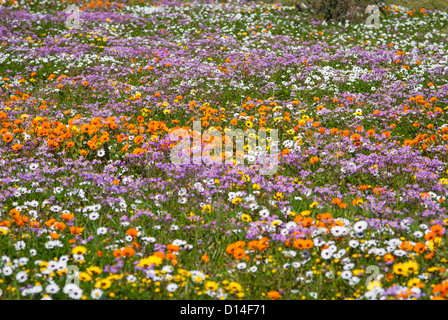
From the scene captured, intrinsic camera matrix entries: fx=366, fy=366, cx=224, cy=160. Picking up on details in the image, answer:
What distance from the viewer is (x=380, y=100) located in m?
9.41

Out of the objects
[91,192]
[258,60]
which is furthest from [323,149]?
[258,60]

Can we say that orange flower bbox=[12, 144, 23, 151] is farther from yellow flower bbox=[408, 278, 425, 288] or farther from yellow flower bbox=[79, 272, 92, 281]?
yellow flower bbox=[408, 278, 425, 288]

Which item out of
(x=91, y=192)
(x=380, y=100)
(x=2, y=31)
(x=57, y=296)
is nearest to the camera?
(x=57, y=296)

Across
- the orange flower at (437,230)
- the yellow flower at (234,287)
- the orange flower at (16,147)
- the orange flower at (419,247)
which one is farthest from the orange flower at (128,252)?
the orange flower at (16,147)

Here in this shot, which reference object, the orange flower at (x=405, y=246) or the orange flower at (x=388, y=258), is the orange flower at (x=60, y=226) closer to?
the orange flower at (x=388, y=258)

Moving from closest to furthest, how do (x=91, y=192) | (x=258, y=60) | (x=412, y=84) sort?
1. (x=91, y=192)
2. (x=412, y=84)
3. (x=258, y=60)

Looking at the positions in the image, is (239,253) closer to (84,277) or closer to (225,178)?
(84,277)

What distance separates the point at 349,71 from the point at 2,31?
14412 millimetres

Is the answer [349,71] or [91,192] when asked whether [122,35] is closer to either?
[349,71]

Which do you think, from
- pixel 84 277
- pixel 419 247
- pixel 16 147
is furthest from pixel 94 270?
pixel 16 147

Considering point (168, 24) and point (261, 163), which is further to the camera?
point (168, 24)

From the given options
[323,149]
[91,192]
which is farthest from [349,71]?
[91,192]

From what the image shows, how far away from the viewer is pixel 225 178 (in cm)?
571

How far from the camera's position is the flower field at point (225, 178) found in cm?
378
